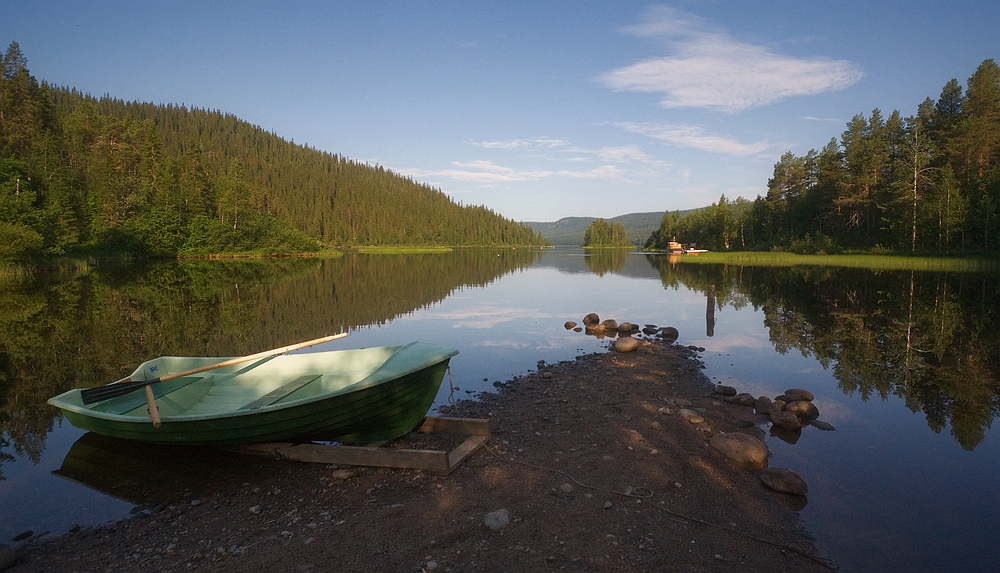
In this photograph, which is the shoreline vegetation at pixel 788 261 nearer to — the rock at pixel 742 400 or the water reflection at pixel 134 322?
the water reflection at pixel 134 322

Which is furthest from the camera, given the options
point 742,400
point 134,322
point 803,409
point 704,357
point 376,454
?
point 134,322

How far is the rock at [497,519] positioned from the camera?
5.36 m

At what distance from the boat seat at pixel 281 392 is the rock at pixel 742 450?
6769mm

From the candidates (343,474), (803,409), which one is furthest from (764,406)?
(343,474)

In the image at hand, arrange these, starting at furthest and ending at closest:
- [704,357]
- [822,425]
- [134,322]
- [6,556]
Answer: [134,322]
[704,357]
[822,425]
[6,556]

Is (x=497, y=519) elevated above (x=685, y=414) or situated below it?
above

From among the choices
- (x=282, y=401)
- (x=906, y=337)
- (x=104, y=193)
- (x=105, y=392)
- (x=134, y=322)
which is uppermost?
(x=104, y=193)

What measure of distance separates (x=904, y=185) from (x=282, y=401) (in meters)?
65.0

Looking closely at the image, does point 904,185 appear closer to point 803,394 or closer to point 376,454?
point 803,394

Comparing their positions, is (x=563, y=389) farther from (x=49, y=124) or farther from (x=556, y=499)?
(x=49, y=124)

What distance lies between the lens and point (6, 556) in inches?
197

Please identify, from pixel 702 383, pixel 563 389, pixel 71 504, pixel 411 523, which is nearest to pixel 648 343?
pixel 702 383

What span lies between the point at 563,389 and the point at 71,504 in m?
8.61

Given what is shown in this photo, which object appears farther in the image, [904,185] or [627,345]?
[904,185]
